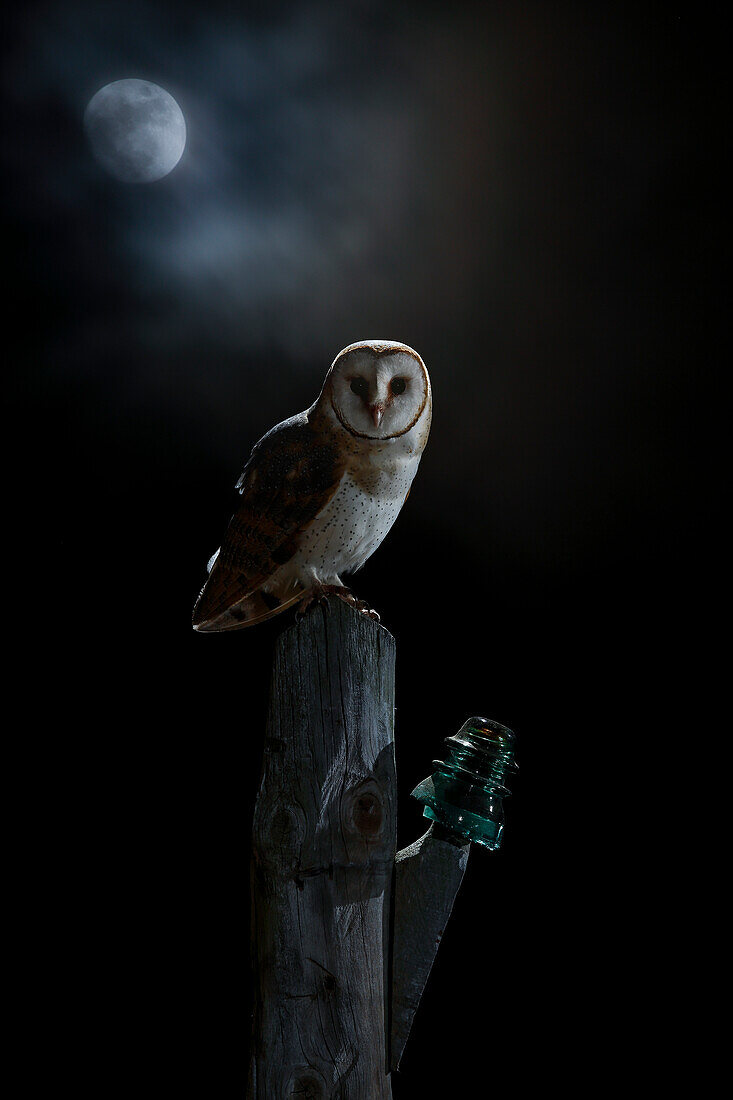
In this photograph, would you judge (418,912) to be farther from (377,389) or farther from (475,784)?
(377,389)

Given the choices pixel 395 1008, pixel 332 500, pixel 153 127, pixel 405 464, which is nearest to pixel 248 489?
pixel 332 500

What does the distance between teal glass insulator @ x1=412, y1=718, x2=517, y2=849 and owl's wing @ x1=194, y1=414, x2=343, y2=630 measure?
447 millimetres

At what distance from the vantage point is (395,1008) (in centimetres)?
127

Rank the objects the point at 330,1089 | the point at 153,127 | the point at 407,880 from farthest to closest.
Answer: the point at 153,127, the point at 407,880, the point at 330,1089

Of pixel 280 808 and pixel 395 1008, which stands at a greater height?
pixel 280 808

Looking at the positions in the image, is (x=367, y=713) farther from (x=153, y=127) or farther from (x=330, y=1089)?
(x=153, y=127)

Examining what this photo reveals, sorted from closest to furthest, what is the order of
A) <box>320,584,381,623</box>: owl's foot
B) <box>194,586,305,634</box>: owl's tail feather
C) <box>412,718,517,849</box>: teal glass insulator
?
1. <box>412,718,517,849</box>: teal glass insulator
2. <box>320,584,381,623</box>: owl's foot
3. <box>194,586,305,634</box>: owl's tail feather

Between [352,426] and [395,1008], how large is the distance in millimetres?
909

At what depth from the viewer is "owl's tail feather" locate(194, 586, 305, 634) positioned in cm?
158

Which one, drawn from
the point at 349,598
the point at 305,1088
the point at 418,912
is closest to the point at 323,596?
the point at 349,598

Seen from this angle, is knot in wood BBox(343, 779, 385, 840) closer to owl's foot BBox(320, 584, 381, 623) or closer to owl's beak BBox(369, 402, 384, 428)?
owl's foot BBox(320, 584, 381, 623)

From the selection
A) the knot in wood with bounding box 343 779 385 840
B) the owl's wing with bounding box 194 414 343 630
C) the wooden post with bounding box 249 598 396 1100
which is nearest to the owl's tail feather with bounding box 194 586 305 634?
the owl's wing with bounding box 194 414 343 630

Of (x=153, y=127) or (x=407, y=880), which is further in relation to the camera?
(x=153, y=127)

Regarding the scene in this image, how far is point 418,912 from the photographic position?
1.29 metres
